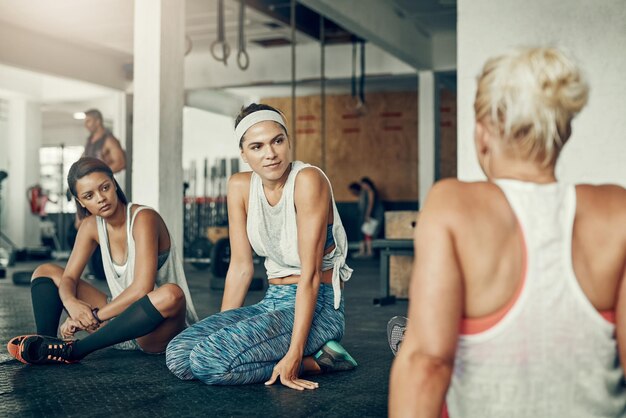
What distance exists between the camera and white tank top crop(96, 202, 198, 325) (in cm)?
296

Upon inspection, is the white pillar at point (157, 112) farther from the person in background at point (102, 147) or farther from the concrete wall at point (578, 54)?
the concrete wall at point (578, 54)

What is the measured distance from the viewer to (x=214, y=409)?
7.29 ft

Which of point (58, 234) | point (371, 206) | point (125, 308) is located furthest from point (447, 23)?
point (58, 234)

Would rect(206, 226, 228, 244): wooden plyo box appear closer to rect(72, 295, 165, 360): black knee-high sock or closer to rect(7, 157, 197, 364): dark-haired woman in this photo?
rect(7, 157, 197, 364): dark-haired woman

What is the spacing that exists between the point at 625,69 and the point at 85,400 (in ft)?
7.79

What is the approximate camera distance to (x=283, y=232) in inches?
103

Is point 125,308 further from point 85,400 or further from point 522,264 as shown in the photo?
point 522,264

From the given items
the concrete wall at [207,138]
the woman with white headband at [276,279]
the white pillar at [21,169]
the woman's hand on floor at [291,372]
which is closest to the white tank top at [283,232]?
the woman with white headband at [276,279]

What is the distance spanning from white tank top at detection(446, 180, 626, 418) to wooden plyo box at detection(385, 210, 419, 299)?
4.36 m

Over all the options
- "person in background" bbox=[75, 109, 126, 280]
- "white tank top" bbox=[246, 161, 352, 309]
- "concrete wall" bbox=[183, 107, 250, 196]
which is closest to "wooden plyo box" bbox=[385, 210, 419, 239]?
"person in background" bbox=[75, 109, 126, 280]

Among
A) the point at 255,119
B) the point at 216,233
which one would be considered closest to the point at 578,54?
the point at 255,119

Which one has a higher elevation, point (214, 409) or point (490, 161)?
point (490, 161)

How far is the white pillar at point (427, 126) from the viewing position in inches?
396

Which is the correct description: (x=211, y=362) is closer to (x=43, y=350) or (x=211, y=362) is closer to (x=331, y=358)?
(x=331, y=358)
